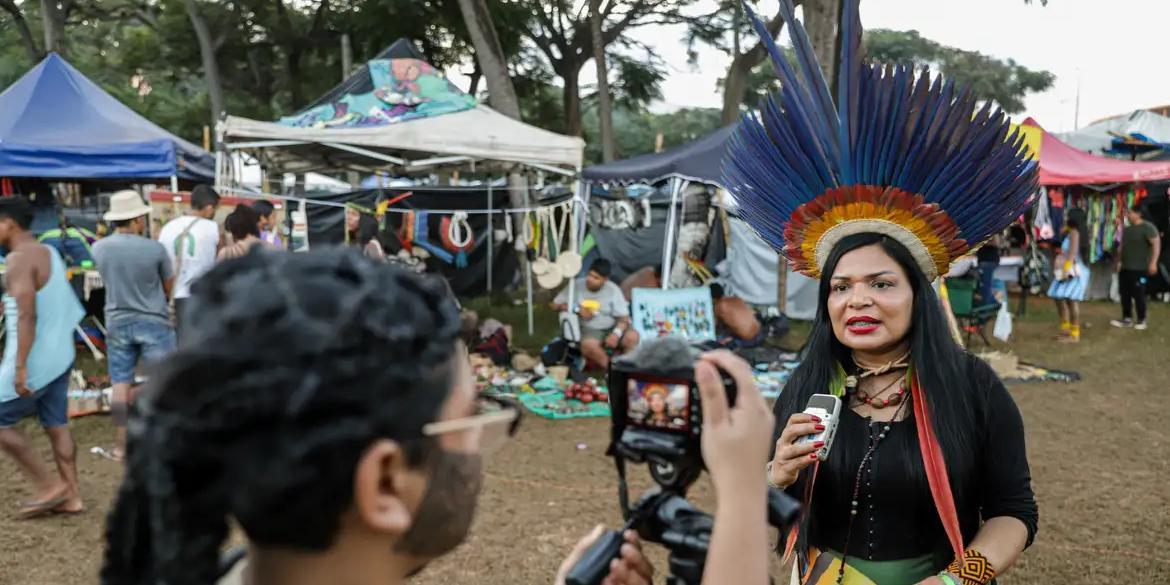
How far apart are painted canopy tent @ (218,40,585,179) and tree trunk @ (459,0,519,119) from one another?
345 cm

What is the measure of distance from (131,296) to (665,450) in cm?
507

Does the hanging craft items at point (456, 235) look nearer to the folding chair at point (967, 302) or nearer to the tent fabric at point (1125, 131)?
the folding chair at point (967, 302)

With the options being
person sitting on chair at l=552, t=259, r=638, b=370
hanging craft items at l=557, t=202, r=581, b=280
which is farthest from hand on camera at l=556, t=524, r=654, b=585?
hanging craft items at l=557, t=202, r=581, b=280

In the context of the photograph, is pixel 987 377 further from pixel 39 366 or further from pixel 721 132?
pixel 721 132

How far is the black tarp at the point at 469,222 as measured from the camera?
11.8m

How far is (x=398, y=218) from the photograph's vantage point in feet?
34.8

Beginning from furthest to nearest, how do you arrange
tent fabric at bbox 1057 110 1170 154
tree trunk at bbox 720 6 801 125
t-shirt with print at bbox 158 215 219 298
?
tent fabric at bbox 1057 110 1170 154 → tree trunk at bbox 720 6 801 125 → t-shirt with print at bbox 158 215 219 298

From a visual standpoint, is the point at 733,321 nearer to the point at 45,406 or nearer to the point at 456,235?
Result: the point at 456,235

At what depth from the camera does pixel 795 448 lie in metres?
1.90

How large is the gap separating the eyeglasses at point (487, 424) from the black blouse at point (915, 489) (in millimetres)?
1179

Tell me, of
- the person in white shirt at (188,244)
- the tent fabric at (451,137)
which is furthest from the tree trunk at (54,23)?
the person in white shirt at (188,244)

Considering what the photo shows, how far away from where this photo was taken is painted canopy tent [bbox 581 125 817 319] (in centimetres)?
857

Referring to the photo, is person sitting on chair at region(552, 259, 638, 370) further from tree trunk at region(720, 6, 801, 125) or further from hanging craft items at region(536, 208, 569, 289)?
tree trunk at region(720, 6, 801, 125)

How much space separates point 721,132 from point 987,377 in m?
7.35
